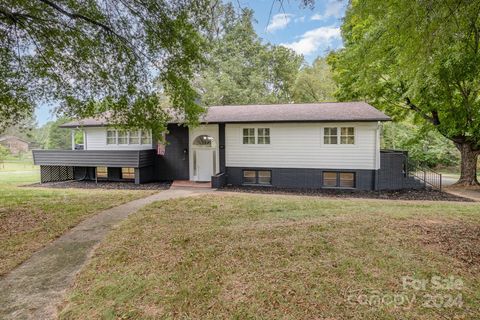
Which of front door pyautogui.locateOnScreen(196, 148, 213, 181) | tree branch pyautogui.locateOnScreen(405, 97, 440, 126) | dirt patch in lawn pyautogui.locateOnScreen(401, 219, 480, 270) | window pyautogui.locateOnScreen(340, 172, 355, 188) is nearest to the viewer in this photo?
dirt patch in lawn pyautogui.locateOnScreen(401, 219, 480, 270)

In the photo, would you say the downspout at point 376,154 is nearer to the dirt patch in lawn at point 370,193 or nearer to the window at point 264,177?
the dirt patch in lawn at point 370,193

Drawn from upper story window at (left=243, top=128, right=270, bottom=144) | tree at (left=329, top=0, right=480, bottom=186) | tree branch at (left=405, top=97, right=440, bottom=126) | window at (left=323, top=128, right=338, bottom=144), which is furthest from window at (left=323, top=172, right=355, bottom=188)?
tree branch at (left=405, top=97, right=440, bottom=126)

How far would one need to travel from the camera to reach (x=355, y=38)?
1345 cm

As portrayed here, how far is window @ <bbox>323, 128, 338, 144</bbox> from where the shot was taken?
12523 millimetres

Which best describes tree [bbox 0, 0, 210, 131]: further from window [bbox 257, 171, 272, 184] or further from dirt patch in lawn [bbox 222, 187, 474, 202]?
window [bbox 257, 171, 272, 184]

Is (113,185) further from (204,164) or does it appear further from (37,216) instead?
(37,216)

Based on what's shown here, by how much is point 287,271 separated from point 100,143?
14.9m

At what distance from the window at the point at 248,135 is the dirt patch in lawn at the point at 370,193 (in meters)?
2.40

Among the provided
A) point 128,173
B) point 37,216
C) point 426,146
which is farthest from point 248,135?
point 426,146

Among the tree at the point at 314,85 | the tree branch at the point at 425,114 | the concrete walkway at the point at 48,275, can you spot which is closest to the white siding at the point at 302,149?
the tree branch at the point at 425,114

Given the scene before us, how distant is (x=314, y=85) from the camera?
25.8 metres

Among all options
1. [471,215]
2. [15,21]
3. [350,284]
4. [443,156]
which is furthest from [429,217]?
[443,156]

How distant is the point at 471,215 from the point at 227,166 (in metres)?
9.64

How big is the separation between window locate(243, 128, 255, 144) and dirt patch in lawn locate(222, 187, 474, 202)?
240 cm
